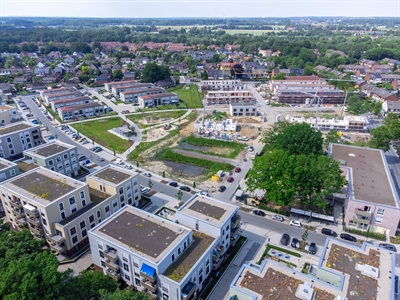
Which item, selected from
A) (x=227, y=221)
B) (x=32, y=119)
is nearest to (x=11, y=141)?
(x=32, y=119)

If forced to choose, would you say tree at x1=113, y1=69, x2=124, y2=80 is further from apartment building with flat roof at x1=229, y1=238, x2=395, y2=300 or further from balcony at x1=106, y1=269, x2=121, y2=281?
apartment building with flat roof at x1=229, y1=238, x2=395, y2=300

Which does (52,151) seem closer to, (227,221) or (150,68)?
(227,221)

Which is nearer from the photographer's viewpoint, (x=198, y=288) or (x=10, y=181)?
(x=198, y=288)

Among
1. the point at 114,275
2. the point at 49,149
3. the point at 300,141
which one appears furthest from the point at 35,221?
the point at 300,141

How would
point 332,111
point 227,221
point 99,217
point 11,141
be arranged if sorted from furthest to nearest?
point 332,111 → point 11,141 → point 99,217 → point 227,221

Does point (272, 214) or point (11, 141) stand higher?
point (11, 141)

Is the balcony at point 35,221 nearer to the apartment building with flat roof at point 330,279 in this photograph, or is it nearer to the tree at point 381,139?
the apartment building with flat roof at point 330,279

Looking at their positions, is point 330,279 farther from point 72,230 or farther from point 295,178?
point 72,230

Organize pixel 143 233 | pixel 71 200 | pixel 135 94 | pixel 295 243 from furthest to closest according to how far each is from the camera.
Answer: pixel 135 94, pixel 295 243, pixel 71 200, pixel 143 233
